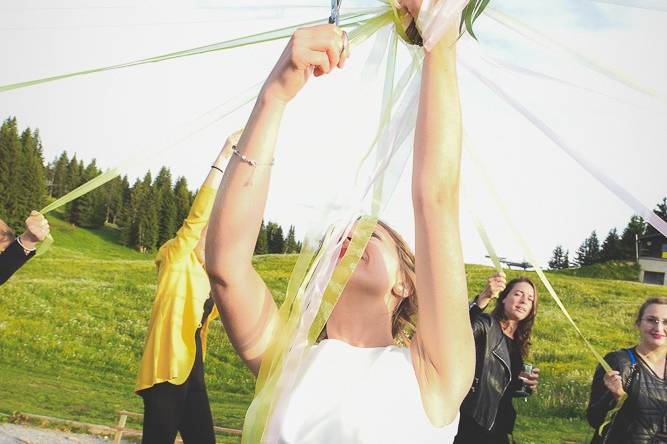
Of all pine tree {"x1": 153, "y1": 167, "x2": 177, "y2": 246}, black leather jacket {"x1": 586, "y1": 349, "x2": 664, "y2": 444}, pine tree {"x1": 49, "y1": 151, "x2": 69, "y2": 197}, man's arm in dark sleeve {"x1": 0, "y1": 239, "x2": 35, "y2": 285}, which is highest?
pine tree {"x1": 49, "y1": 151, "x2": 69, "y2": 197}

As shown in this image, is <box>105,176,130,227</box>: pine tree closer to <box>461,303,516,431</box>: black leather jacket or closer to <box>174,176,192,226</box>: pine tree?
<box>174,176,192,226</box>: pine tree

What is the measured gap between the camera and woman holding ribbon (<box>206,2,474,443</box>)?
147 cm

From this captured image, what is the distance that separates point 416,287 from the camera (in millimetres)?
1588

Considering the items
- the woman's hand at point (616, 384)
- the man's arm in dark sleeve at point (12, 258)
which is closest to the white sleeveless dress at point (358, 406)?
the man's arm in dark sleeve at point (12, 258)

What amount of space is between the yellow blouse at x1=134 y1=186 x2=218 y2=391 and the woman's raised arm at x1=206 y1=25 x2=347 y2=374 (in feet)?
12.1

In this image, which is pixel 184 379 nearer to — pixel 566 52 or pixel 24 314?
pixel 566 52

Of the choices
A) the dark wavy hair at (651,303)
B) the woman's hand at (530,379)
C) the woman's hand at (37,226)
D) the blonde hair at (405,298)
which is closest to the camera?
the blonde hair at (405,298)

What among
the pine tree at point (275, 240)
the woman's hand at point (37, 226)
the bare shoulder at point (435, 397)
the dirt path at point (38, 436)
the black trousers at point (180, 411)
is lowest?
the dirt path at point (38, 436)

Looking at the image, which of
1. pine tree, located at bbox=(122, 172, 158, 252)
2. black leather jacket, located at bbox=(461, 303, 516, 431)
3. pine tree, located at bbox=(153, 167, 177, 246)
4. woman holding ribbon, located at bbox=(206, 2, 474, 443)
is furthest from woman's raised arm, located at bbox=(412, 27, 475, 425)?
pine tree, located at bbox=(122, 172, 158, 252)

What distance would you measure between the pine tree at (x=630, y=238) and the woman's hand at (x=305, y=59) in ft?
105

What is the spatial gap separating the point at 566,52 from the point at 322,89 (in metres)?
0.70

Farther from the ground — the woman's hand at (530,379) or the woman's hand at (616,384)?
the woman's hand at (616,384)

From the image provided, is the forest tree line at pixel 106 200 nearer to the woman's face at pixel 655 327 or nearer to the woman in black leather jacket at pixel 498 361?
the woman in black leather jacket at pixel 498 361

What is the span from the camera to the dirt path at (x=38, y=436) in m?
8.61
